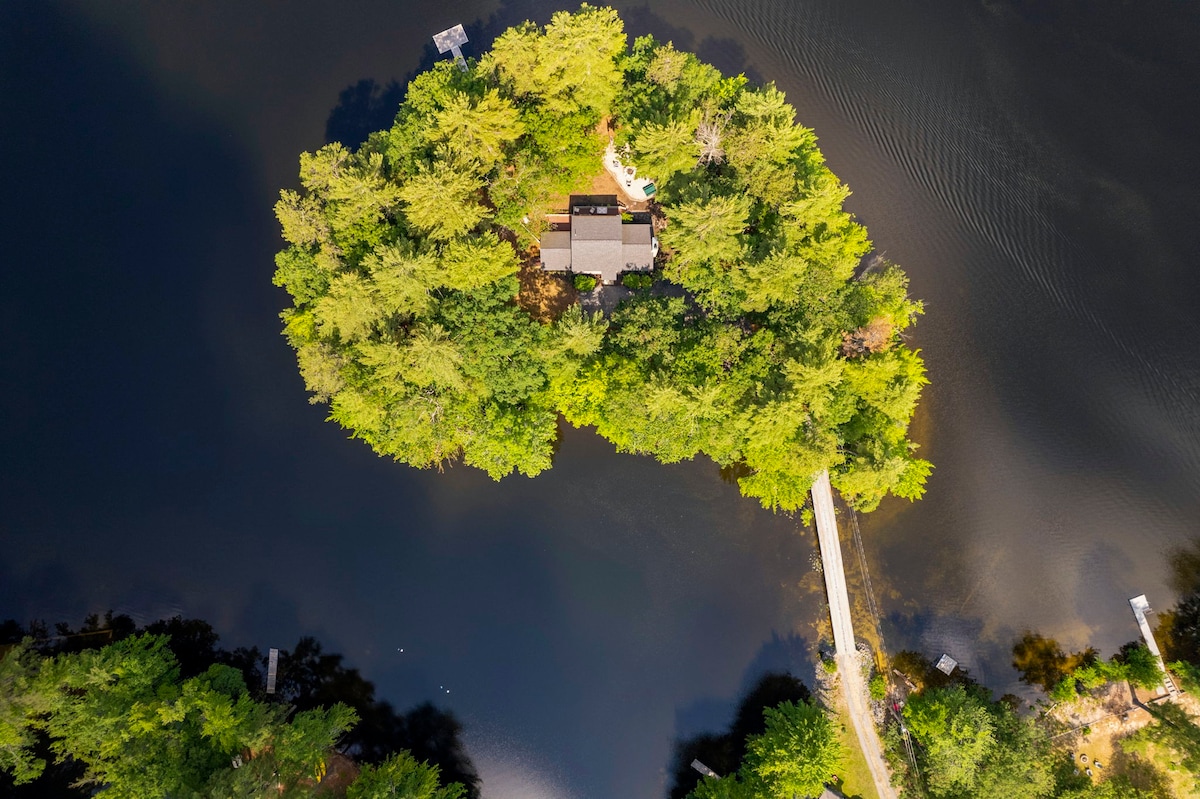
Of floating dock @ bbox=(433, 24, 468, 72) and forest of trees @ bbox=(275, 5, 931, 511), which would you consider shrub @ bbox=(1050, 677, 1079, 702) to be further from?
floating dock @ bbox=(433, 24, 468, 72)

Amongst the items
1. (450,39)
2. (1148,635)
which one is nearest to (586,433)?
(450,39)

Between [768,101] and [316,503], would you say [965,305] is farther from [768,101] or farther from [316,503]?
[316,503]

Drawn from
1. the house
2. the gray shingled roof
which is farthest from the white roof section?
the gray shingled roof

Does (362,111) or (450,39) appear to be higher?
(450,39)

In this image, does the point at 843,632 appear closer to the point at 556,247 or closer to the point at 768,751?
the point at 768,751

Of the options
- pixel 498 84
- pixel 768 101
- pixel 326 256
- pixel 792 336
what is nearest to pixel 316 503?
pixel 326 256

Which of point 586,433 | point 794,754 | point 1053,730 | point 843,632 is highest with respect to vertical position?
point 586,433
